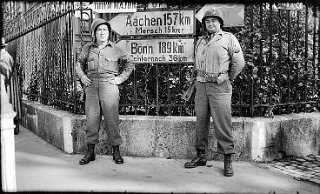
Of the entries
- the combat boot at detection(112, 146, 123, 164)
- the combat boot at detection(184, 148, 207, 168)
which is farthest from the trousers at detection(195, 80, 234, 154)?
the combat boot at detection(112, 146, 123, 164)

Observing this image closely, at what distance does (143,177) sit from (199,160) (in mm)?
860

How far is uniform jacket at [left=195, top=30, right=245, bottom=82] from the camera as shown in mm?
4566

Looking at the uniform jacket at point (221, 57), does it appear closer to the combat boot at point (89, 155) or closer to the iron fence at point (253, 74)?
the iron fence at point (253, 74)

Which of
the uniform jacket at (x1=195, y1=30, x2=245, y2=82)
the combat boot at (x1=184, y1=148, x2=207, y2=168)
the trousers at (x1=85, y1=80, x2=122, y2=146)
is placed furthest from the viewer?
the trousers at (x1=85, y1=80, x2=122, y2=146)

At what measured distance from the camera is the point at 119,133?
5367 mm

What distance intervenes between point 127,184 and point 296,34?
12.1ft

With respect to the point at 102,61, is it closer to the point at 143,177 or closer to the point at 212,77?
the point at 212,77

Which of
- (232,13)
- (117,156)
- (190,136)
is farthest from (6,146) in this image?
(232,13)

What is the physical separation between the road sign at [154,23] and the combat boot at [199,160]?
171 centimetres

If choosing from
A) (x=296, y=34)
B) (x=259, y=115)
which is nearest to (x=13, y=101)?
(x=259, y=115)

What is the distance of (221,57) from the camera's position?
4555 millimetres

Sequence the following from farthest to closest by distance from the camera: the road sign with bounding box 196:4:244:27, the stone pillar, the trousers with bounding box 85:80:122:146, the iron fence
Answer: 1. the iron fence
2. the road sign with bounding box 196:4:244:27
3. the trousers with bounding box 85:80:122:146
4. the stone pillar

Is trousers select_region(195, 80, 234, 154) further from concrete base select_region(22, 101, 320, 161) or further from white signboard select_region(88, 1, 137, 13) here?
white signboard select_region(88, 1, 137, 13)

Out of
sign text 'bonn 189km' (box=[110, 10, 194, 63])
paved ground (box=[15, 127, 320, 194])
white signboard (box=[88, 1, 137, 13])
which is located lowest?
paved ground (box=[15, 127, 320, 194])
